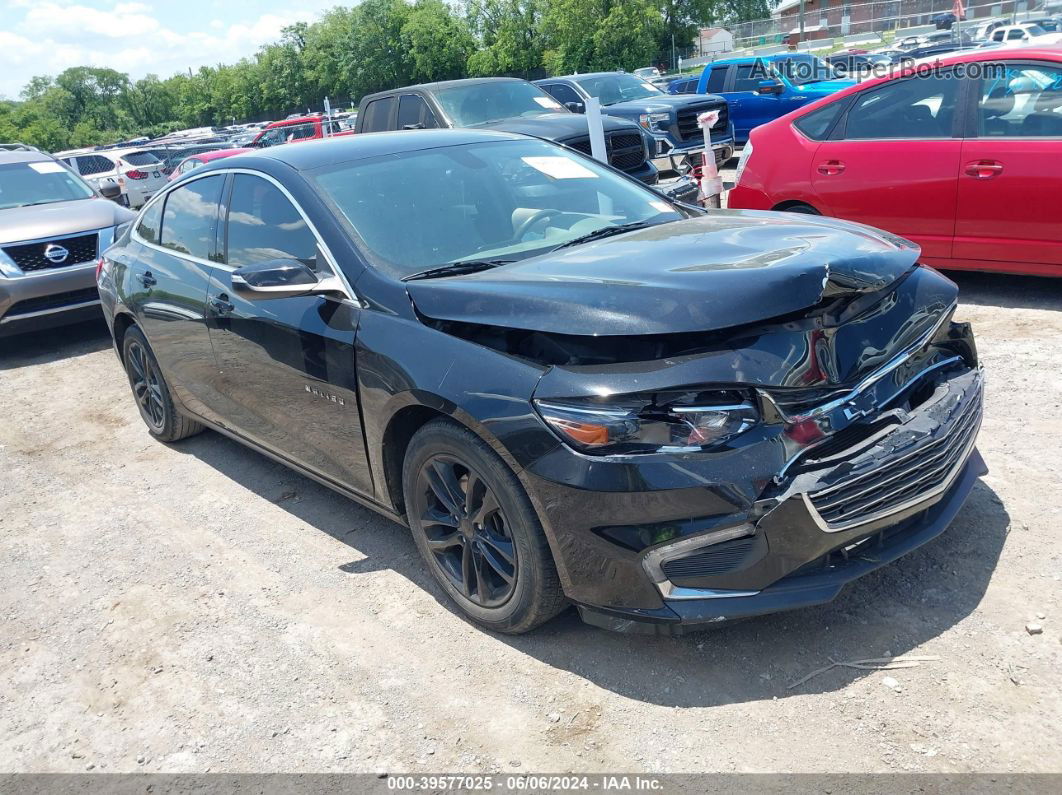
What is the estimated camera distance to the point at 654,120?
13008 millimetres

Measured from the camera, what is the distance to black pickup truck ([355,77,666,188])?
993cm

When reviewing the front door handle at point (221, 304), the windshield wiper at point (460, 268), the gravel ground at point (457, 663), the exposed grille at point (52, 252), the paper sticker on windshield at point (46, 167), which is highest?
the paper sticker on windshield at point (46, 167)

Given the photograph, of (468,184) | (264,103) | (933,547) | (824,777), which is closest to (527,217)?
(468,184)

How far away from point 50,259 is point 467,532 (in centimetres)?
A: 686

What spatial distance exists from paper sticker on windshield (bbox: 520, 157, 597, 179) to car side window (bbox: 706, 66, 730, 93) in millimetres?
13639

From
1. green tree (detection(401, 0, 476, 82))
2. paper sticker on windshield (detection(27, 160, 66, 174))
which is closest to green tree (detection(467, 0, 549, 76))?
green tree (detection(401, 0, 476, 82))

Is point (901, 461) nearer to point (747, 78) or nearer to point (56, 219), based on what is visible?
point (56, 219)

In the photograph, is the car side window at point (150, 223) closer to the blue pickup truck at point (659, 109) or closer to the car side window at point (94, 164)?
the blue pickup truck at point (659, 109)

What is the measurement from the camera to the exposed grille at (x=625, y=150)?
32.7 ft

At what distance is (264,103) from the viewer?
10381cm

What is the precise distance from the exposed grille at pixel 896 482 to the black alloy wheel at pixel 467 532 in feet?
3.38

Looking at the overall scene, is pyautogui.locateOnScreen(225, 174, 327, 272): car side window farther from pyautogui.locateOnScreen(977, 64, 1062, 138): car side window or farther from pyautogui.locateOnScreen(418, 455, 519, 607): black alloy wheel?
pyautogui.locateOnScreen(977, 64, 1062, 138): car side window

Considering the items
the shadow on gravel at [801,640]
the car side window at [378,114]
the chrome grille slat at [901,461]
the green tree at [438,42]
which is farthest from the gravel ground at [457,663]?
the green tree at [438,42]

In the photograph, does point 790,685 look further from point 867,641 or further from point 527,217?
point 527,217
